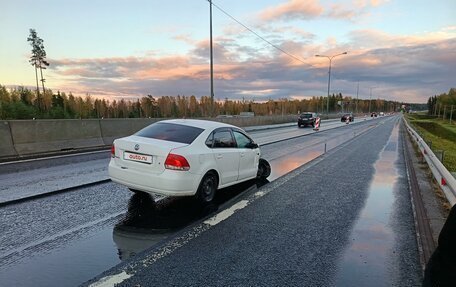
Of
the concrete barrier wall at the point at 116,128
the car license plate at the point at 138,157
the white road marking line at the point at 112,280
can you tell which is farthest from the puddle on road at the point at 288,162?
the concrete barrier wall at the point at 116,128

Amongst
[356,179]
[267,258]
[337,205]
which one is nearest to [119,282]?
[267,258]

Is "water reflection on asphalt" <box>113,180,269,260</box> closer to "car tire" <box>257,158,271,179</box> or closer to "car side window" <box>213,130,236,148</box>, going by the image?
"car side window" <box>213,130,236,148</box>

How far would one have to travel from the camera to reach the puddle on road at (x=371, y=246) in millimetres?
3734

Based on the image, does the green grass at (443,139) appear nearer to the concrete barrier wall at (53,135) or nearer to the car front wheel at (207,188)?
the car front wheel at (207,188)

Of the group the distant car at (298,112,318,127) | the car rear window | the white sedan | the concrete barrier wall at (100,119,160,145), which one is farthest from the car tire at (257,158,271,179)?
the distant car at (298,112,318,127)

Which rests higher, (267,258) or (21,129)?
(21,129)

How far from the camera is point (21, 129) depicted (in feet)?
40.1

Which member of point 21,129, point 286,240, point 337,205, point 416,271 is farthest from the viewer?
point 21,129

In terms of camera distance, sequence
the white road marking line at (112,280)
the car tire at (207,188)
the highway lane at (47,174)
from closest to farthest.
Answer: the white road marking line at (112,280) → the car tire at (207,188) → the highway lane at (47,174)

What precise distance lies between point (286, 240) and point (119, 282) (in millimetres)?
2263

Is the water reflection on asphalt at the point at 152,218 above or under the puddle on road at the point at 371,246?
above

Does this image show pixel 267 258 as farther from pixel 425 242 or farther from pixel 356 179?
pixel 356 179

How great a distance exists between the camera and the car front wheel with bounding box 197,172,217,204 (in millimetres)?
6236

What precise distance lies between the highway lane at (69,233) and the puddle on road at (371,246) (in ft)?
7.84
